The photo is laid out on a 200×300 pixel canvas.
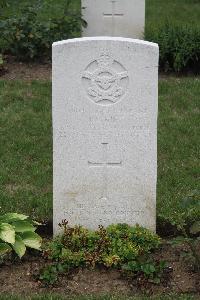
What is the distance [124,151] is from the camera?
4.89 metres

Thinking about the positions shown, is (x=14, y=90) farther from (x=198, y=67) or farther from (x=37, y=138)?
(x=198, y=67)

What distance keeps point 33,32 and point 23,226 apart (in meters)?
4.78

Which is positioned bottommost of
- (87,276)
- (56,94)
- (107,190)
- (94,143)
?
→ (87,276)

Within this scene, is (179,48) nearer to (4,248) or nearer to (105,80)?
(105,80)

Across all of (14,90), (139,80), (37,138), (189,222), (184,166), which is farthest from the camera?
(14,90)

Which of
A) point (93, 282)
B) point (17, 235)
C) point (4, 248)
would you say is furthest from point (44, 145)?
point (93, 282)

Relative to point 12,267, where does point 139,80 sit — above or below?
above

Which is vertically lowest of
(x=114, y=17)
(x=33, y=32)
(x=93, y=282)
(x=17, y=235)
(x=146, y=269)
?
(x=93, y=282)

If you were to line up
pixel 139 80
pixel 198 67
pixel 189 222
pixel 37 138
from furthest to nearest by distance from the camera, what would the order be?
pixel 198 67 < pixel 37 138 < pixel 189 222 < pixel 139 80

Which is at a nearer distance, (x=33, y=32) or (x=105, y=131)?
(x=105, y=131)

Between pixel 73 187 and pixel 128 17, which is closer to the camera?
pixel 73 187

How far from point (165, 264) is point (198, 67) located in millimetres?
4765

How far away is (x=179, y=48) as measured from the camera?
885cm

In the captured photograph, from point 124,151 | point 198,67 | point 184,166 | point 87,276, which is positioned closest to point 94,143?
point 124,151
